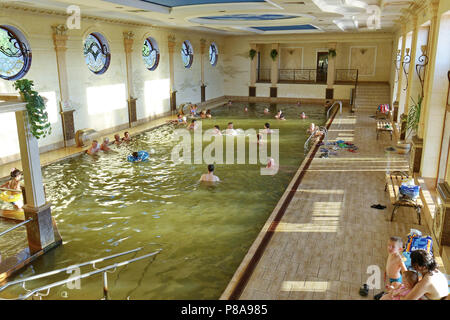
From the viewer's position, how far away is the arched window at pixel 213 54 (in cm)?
A: 2856

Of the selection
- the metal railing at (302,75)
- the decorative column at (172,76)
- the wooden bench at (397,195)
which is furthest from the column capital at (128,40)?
the metal railing at (302,75)

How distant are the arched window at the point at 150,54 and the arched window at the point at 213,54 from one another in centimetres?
862

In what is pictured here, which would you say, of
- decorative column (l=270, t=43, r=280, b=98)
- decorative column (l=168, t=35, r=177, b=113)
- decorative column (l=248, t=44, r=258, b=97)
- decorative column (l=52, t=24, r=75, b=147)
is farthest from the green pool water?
decorative column (l=248, t=44, r=258, b=97)

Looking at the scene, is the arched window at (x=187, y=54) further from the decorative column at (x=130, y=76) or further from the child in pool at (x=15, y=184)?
the child in pool at (x=15, y=184)

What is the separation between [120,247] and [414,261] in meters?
4.84

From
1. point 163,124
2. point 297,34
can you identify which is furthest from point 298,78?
point 163,124

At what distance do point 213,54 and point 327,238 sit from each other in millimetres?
24276

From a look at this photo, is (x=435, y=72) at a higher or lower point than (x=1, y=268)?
higher

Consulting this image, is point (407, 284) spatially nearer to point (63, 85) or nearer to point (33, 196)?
point (33, 196)

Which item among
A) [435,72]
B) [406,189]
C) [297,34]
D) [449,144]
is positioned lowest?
[406,189]

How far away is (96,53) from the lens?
15.8m

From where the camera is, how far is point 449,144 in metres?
7.49
